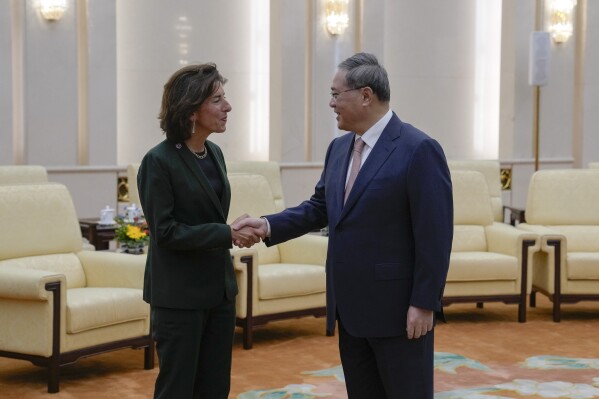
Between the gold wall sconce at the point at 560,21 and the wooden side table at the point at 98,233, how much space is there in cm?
592

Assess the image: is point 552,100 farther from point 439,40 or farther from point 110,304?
point 110,304

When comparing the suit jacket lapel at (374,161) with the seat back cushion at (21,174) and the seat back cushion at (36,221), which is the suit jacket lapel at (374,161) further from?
the seat back cushion at (21,174)

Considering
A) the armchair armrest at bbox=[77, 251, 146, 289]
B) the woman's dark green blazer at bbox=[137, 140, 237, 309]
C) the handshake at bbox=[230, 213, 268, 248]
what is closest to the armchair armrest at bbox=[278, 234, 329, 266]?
the armchair armrest at bbox=[77, 251, 146, 289]

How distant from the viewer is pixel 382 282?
10.1 ft

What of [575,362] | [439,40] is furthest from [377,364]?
[439,40]

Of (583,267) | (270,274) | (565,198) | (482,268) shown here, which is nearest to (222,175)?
(270,274)

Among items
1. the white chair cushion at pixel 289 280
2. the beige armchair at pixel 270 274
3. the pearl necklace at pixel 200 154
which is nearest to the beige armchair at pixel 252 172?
the beige armchair at pixel 270 274

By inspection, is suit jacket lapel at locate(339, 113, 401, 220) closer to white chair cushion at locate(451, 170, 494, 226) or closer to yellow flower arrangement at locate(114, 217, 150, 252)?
yellow flower arrangement at locate(114, 217, 150, 252)

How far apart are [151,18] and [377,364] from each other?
272 inches

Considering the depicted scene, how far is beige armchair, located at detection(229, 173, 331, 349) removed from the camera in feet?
20.7

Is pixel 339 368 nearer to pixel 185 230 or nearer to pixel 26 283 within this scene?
pixel 26 283

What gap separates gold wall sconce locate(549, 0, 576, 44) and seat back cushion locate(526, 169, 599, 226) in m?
3.72

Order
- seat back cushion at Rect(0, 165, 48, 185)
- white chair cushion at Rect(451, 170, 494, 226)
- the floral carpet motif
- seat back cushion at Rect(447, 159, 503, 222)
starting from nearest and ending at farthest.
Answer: the floral carpet motif < seat back cushion at Rect(0, 165, 48, 185) < white chair cushion at Rect(451, 170, 494, 226) < seat back cushion at Rect(447, 159, 503, 222)

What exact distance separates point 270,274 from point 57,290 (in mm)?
1691
